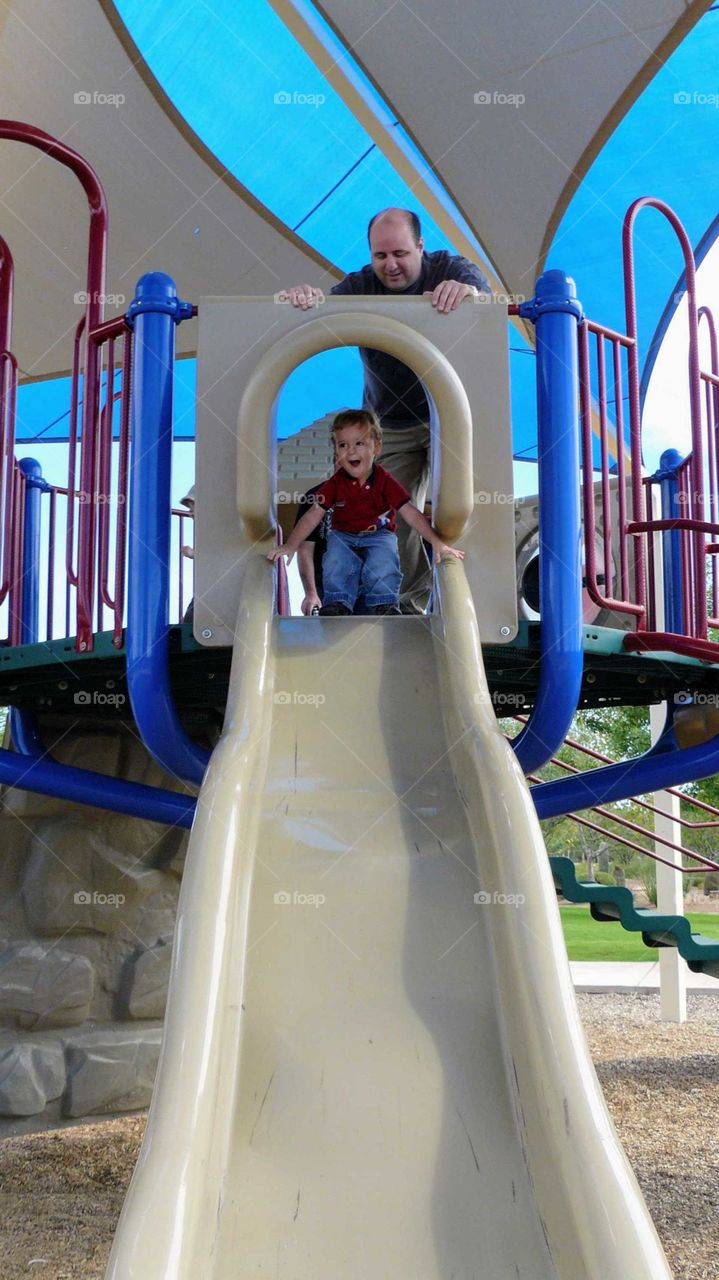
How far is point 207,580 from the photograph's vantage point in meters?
3.35

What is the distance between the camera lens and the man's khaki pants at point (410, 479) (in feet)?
13.9

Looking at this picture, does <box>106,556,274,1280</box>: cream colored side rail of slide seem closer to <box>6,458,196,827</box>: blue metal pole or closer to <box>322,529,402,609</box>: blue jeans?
<box>322,529,402,609</box>: blue jeans

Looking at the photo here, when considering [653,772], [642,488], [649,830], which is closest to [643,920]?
[649,830]

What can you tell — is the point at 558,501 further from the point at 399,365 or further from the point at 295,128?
the point at 295,128

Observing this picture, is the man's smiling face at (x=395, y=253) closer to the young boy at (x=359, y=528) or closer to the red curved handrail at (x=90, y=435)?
the young boy at (x=359, y=528)

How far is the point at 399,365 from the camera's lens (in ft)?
13.4

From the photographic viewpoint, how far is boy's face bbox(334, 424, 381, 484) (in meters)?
3.75

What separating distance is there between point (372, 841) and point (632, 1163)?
9.36 ft

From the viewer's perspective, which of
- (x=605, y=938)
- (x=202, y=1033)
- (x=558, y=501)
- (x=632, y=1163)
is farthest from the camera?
(x=605, y=938)

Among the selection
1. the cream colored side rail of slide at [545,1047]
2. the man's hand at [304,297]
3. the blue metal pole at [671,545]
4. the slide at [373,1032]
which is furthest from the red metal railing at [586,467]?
the cream colored side rail of slide at [545,1047]

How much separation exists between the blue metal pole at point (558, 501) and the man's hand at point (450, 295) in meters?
0.24

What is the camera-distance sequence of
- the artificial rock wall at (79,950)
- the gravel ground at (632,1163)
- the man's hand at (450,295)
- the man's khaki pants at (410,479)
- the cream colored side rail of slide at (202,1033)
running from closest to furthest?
the cream colored side rail of slide at (202,1033) < the man's hand at (450,295) < the gravel ground at (632,1163) < the man's khaki pants at (410,479) < the artificial rock wall at (79,950)

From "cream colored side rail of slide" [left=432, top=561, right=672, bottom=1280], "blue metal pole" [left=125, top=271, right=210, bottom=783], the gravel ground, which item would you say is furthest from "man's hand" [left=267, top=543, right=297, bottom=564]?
the gravel ground

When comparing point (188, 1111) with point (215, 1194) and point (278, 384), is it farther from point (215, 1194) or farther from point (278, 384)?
point (278, 384)
